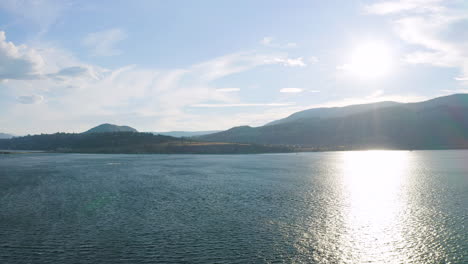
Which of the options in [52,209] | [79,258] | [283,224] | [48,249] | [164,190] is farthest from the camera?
[164,190]

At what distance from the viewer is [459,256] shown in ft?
130

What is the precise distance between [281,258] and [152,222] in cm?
2385

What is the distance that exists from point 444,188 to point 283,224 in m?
61.3

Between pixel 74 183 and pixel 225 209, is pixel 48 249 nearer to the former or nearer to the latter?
pixel 225 209

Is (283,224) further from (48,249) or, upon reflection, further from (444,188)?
(444,188)

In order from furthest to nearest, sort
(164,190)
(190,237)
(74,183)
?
(74,183), (164,190), (190,237)

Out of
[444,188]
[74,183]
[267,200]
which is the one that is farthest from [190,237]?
[444,188]

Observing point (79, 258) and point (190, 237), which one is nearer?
point (79, 258)

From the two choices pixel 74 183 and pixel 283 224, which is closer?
pixel 283 224

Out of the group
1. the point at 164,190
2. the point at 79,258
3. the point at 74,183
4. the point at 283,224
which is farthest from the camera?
the point at 74,183

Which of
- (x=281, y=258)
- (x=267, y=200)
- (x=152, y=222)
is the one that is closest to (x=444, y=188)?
(x=267, y=200)

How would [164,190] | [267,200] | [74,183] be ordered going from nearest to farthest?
[267,200] < [164,190] < [74,183]

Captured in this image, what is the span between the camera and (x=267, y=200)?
73.5m

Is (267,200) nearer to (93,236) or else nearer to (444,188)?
(93,236)
